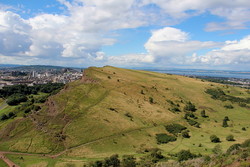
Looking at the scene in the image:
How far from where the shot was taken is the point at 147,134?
211ft

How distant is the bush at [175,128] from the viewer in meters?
67.5

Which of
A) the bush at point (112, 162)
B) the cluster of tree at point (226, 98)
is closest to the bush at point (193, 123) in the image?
the cluster of tree at point (226, 98)

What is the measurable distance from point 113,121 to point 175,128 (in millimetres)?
23874

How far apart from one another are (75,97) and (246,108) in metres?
87.2

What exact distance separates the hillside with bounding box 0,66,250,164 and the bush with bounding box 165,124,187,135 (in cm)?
186

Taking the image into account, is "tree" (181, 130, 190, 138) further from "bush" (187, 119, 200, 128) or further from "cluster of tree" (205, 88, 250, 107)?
"cluster of tree" (205, 88, 250, 107)

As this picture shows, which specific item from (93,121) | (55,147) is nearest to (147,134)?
(93,121)

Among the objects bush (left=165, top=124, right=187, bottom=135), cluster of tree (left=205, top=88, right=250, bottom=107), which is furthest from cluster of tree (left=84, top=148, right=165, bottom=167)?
cluster of tree (left=205, top=88, right=250, bottom=107)

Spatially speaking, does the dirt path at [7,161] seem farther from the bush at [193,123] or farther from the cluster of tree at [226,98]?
the cluster of tree at [226,98]

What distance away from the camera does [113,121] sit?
6812 cm

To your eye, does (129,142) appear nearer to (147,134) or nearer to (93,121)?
(147,134)

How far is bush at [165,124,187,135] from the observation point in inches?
2658

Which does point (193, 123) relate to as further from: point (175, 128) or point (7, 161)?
point (7, 161)

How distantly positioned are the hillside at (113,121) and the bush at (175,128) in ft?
6.11
